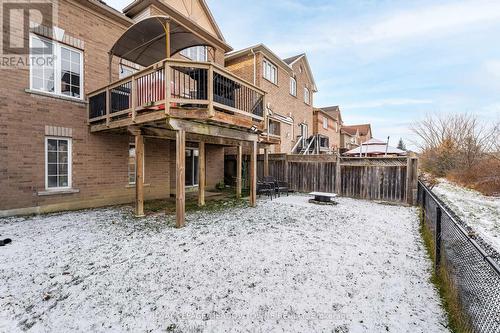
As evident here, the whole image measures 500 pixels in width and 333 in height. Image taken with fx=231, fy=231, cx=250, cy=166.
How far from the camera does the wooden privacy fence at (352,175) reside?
9.29 m

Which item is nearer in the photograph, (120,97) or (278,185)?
(120,97)

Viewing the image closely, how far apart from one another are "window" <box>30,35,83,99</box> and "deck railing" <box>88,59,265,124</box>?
71 cm

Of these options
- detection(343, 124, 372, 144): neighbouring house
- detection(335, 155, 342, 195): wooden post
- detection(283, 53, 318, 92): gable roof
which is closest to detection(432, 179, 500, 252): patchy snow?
detection(335, 155, 342, 195): wooden post

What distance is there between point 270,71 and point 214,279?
47.9 feet

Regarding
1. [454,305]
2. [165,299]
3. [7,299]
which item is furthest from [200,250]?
[454,305]

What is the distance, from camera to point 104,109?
7.49m

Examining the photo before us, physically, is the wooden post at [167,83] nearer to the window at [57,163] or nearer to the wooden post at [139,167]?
the wooden post at [139,167]

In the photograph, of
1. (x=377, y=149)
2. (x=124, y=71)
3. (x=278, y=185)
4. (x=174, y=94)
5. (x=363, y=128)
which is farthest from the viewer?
(x=363, y=128)

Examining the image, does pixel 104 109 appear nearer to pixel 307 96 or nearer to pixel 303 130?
pixel 303 130

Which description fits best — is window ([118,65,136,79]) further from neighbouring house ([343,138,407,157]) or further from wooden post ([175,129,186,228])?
neighbouring house ([343,138,407,157])

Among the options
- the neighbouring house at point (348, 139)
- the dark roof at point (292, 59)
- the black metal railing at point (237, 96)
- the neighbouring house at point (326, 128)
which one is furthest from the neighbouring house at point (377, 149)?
the neighbouring house at point (348, 139)

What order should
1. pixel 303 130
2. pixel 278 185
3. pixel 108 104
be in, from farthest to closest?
pixel 303 130
pixel 278 185
pixel 108 104

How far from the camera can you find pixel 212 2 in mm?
12086

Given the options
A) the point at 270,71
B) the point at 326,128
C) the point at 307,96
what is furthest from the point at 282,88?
the point at 326,128
